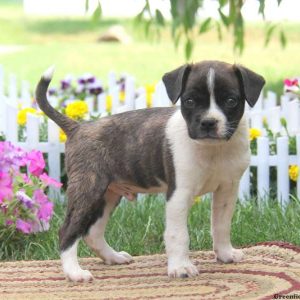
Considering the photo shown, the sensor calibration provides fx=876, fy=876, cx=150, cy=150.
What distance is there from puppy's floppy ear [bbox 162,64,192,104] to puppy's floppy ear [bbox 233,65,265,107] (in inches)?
10.2

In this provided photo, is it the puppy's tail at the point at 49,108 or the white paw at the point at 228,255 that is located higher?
the puppy's tail at the point at 49,108

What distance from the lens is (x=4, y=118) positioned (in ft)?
22.9

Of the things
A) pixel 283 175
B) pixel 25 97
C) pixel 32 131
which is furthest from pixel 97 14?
pixel 25 97

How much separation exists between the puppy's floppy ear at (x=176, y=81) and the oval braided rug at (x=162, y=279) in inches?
37.2

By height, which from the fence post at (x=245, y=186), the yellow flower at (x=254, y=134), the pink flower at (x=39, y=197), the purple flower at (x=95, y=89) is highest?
the purple flower at (x=95, y=89)

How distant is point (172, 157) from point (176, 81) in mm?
394

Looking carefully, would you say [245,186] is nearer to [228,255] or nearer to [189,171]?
[228,255]

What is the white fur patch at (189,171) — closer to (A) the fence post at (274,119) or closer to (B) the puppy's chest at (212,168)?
(B) the puppy's chest at (212,168)

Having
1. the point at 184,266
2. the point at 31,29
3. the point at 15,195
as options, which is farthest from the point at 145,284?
the point at 31,29

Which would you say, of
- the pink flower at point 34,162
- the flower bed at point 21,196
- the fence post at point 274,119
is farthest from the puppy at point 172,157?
the fence post at point 274,119

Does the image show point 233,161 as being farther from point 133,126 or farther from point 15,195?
point 15,195

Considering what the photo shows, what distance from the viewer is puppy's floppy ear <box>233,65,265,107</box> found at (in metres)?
4.41

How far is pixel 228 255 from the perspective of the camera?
4.90 m

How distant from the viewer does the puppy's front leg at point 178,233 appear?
14.7 ft
